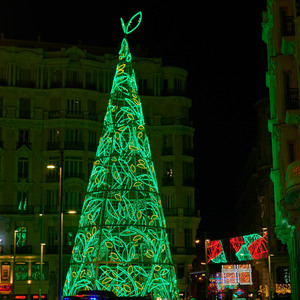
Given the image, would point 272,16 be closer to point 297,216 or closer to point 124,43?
point 124,43

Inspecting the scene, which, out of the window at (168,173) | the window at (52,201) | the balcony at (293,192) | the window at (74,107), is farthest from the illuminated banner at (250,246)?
the balcony at (293,192)

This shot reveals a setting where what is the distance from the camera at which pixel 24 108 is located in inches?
2494

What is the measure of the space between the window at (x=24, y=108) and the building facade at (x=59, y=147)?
102mm

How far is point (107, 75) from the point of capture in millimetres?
66250

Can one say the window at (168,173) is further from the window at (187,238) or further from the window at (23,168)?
the window at (23,168)

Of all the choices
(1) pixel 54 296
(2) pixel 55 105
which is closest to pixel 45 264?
(1) pixel 54 296

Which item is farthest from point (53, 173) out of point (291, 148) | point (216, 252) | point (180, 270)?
point (291, 148)

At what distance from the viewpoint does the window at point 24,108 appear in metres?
62.9

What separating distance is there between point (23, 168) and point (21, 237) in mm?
6750

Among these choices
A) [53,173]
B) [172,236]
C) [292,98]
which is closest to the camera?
[292,98]

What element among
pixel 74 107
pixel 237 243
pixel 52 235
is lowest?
pixel 237 243

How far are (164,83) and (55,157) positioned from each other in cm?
1504

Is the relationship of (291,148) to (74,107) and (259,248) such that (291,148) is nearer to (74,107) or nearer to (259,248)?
(259,248)

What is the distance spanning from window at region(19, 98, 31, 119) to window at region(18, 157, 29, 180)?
4.37 metres
